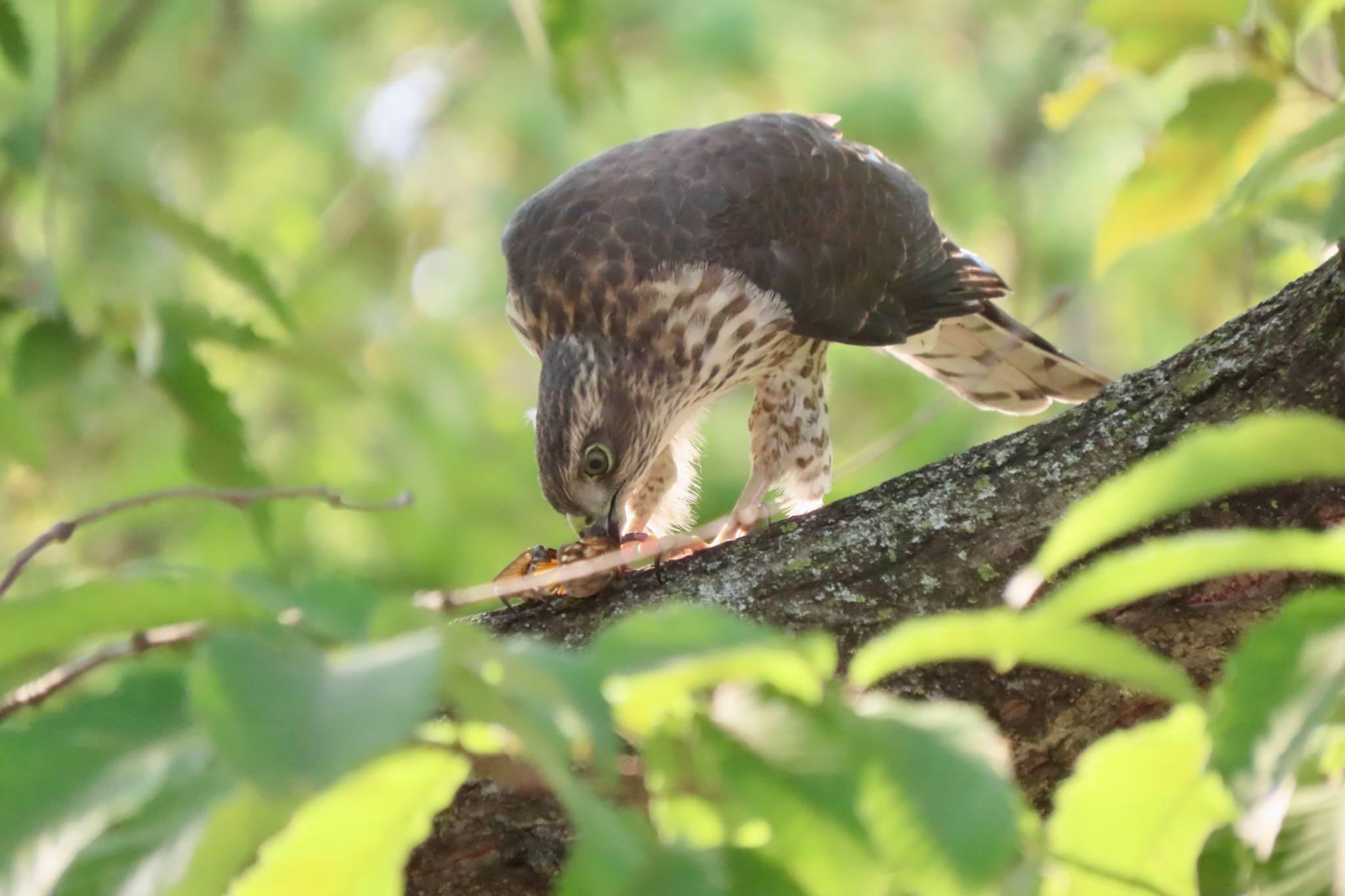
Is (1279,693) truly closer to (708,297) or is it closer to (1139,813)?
(1139,813)

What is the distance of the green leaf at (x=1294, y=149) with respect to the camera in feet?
4.55

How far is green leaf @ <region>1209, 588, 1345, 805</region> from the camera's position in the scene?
0.89 meters

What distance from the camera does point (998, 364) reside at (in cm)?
461

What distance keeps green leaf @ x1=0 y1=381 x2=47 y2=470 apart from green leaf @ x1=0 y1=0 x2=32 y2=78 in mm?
634

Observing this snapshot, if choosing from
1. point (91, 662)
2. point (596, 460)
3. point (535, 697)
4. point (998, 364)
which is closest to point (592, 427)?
point (596, 460)

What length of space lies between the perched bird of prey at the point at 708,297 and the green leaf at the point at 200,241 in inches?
49.8

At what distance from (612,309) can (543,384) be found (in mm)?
298

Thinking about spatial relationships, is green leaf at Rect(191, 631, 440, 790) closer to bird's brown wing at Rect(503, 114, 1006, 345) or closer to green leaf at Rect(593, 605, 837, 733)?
green leaf at Rect(593, 605, 837, 733)

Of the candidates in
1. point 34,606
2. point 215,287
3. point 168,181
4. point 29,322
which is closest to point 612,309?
point 29,322

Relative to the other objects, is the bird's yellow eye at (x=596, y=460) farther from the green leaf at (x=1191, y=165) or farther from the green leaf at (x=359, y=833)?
the green leaf at (x=359, y=833)

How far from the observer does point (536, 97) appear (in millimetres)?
9273

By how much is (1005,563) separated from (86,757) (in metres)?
1.56

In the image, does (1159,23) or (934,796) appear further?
(1159,23)

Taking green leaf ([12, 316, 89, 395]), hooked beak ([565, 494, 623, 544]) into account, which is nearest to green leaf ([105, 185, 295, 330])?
green leaf ([12, 316, 89, 395])
